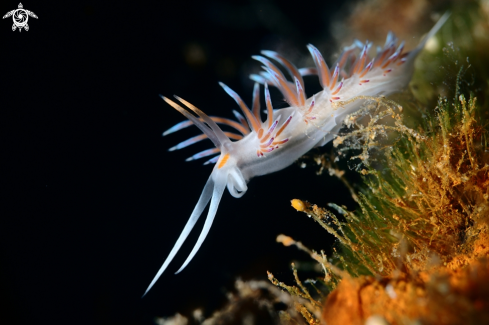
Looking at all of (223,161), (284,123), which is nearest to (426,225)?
(284,123)

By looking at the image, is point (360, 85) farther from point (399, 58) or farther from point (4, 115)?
point (4, 115)

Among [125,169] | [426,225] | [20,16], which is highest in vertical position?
[20,16]

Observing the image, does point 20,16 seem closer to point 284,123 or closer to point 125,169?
point 125,169

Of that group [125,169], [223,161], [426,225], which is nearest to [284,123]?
[223,161]

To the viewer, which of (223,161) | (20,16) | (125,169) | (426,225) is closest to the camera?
(426,225)

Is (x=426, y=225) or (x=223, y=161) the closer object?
(x=426, y=225)

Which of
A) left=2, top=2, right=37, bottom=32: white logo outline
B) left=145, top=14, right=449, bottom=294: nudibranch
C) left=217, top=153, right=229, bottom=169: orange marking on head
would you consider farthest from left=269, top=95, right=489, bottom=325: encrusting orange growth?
left=2, top=2, right=37, bottom=32: white logo outline

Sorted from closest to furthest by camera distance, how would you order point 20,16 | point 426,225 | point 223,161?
point 426,225
point 223,161
point 20,16

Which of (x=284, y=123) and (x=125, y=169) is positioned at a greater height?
(x=125, y=169)

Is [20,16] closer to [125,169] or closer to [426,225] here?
[125,169]
